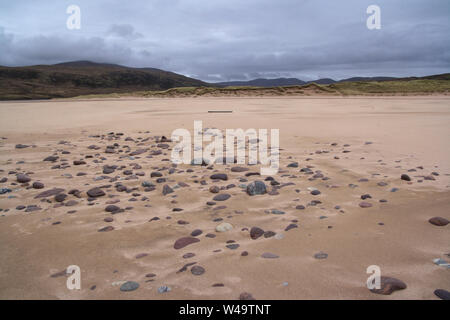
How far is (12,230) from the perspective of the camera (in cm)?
306

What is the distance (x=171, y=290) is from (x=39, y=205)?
8.28 ft

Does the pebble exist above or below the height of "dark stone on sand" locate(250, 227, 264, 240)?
below

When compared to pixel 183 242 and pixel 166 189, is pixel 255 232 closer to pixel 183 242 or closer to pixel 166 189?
pixel 183 242

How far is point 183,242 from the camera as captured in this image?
2709 mm

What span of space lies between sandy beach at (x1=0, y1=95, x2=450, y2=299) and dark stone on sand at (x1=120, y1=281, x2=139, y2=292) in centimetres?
4

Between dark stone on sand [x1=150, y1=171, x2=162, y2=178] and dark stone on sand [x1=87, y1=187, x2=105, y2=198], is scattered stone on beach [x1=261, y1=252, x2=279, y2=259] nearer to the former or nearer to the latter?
dark stone on sand [x1=87, y1=187, x2=105, y2=198]

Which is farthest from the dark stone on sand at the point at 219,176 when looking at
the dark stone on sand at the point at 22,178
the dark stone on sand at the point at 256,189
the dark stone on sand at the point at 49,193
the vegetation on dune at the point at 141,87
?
the vegetation on dune at the point at 141,87

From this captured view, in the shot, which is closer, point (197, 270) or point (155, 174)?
point (197, 270)

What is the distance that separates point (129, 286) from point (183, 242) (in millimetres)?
694

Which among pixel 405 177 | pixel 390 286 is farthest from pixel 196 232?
pixel 405 177

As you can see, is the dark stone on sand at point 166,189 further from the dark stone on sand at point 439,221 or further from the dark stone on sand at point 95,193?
the dark stone on sand at point 439,221

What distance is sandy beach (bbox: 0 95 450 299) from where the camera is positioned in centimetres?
211

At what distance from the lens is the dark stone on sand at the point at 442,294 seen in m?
1.85

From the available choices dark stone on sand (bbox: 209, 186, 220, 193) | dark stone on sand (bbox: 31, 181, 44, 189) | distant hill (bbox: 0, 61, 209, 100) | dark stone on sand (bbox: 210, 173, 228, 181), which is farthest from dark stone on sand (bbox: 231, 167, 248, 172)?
distant hill (bbox: 0, 61, 209, 100)
